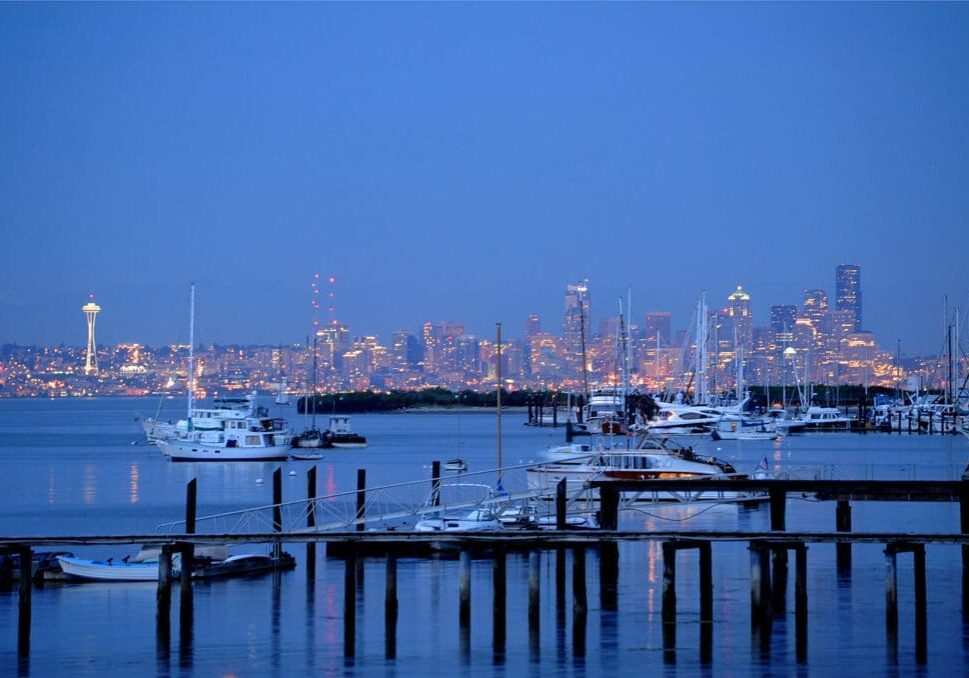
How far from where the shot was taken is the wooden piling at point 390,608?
2361cm

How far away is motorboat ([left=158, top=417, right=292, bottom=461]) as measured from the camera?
291 feet

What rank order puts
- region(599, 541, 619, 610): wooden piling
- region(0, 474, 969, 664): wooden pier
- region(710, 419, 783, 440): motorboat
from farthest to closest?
region(710, 419, 783, 440): motorboat → region(599, 541, 619, 610): wooden piling → region(0, 474, 969, 664): wooden pier

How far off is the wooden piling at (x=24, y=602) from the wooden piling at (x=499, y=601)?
746cm

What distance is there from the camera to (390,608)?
2409 cm

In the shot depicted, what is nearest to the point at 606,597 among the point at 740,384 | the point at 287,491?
the point at 287,491

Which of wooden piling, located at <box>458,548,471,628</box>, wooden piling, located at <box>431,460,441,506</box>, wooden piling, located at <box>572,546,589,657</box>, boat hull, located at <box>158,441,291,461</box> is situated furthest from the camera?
boat hull, located at <box>158,441,291,461</box>

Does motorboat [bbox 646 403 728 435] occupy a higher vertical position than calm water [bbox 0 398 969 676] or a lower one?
higher

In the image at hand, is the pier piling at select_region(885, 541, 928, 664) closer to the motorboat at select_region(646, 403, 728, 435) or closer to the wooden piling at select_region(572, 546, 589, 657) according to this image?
the wooden piling at select_region(572, 546, 589, 657)

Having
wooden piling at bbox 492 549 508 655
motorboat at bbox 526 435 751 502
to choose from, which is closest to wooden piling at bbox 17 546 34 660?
wooden piling at bbox 492 549 508 655

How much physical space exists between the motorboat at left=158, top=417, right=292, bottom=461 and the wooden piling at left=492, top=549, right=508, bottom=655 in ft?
216

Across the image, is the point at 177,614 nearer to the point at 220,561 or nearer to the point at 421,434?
the point at 220,561

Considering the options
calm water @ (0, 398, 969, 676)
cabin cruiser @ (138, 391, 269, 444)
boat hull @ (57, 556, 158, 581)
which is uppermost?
cabin cruiser @ (138, 391, 269, 444)

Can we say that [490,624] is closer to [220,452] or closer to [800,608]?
[800,608]

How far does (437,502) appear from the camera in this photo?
138 ft
